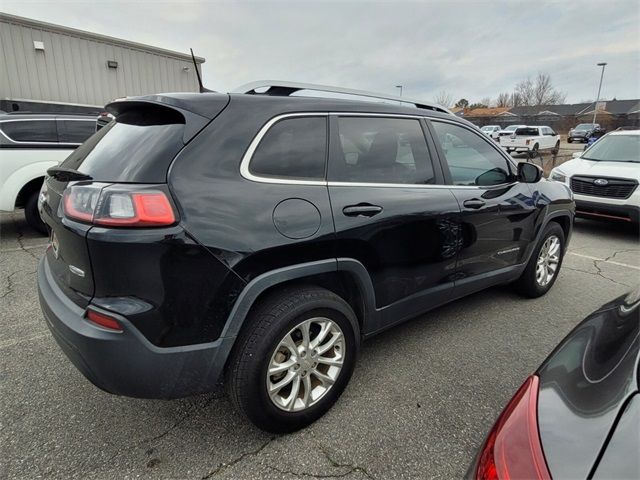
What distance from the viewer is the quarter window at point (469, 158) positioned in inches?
117

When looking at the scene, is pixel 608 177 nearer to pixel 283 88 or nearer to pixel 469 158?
Result: pixel 469 158

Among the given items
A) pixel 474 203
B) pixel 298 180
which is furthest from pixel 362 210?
pixel 474 203

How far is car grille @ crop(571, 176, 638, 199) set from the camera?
6168mm

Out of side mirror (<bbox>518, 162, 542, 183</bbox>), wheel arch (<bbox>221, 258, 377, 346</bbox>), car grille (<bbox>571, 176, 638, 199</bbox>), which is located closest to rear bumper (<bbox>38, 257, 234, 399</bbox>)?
Result: wheel arch (<bbox>221, 258, 377, 346</bbox>)

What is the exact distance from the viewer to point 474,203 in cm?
296

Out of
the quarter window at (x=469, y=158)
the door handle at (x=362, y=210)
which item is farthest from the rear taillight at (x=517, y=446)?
the quarter window at (x=469, y=158)

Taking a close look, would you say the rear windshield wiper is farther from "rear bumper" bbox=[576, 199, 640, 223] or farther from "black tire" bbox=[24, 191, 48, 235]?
"rear bumper" bbox=[576, 199, 640, 223]

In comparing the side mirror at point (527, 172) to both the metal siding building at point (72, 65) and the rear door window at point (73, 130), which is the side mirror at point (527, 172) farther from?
the metal siding building at point (72, 65)

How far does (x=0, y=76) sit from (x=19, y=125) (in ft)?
30.0

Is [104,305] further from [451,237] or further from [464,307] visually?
[464,307]

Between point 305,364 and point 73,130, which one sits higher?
point 73,130

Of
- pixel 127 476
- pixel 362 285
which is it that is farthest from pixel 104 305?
pixel 362 285

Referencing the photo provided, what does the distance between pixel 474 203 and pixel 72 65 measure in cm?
1511

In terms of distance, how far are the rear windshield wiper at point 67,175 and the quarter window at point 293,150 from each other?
80cm
